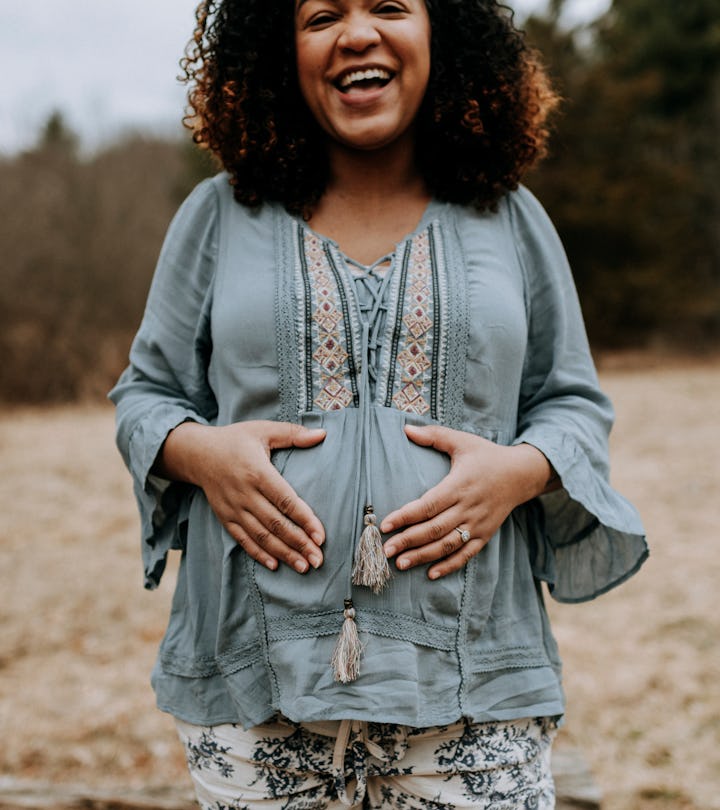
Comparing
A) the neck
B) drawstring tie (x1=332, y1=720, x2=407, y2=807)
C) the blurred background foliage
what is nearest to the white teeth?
the neck

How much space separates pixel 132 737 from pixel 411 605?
2.70 meters

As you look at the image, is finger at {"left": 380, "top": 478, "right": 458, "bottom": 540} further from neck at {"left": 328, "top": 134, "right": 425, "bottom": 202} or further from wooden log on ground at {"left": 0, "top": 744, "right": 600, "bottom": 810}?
wooden log on ground at {"left": 0, "top": 744, "right": 600, "bottom": 810}

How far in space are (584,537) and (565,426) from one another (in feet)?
0.84

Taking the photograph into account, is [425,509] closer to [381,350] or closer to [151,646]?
[381,350]

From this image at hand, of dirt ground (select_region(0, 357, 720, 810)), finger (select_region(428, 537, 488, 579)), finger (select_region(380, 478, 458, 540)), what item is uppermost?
finger (select_region(380, 478, 458, 540))

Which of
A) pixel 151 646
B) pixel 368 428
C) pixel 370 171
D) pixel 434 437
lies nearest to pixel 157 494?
pixel 368 428

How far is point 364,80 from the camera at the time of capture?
5.30ft

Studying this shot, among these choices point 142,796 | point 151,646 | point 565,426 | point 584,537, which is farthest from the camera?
point 151,646

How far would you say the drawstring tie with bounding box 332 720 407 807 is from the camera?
1.50m

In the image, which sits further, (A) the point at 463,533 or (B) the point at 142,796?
(B) the point at 142,796

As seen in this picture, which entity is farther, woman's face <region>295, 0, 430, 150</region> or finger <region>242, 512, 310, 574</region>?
woman's face <region>295, 0, 430, 150</region>

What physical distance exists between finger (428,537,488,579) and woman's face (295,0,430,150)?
781mm

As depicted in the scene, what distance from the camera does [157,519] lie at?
174 centimetres

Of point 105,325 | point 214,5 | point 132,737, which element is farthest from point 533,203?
point 105,325
